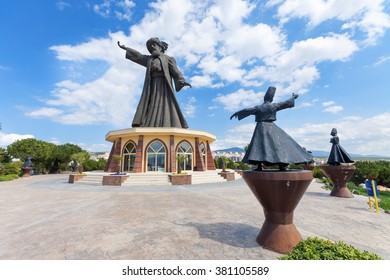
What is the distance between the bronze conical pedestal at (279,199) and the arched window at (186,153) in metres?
17.5

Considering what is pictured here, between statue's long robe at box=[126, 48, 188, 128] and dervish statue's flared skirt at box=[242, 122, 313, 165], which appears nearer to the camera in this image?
dervish statue's flared skirt at box=[242, 122, 313, 165]

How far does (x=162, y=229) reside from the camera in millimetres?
5699

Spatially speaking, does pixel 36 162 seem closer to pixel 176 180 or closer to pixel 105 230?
pixel 176 180

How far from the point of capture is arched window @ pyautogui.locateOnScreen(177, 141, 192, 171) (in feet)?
72.5

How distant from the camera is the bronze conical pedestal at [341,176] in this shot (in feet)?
33.9

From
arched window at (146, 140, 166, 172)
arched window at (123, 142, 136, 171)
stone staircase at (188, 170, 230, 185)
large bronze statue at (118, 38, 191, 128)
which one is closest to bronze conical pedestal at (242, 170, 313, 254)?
stone staircase at (188, 170, 230, 185)

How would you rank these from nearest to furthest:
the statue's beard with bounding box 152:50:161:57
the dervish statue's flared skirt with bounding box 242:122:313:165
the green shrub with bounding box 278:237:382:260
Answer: the green shrub with bounding box 278:237:382:260
the dervish statue's flared skirt with bounding box 242:122:313:165
the statue's beard with bounding box 152:50:161:57

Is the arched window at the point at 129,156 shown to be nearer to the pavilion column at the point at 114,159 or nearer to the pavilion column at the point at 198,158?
the pavilion column at the point at 114,159

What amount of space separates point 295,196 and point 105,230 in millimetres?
5276

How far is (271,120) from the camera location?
510 cm

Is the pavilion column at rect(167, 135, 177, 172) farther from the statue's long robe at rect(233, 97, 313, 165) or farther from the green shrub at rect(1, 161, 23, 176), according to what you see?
the green shrub at rect(1, 161, 23, 176)

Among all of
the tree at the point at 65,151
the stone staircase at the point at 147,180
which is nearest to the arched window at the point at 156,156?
the stone staircase at the point at 147,180

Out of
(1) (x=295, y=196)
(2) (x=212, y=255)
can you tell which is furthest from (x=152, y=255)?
(1) (x=295, y=196)

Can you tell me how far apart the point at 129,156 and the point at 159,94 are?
28.3 feet
